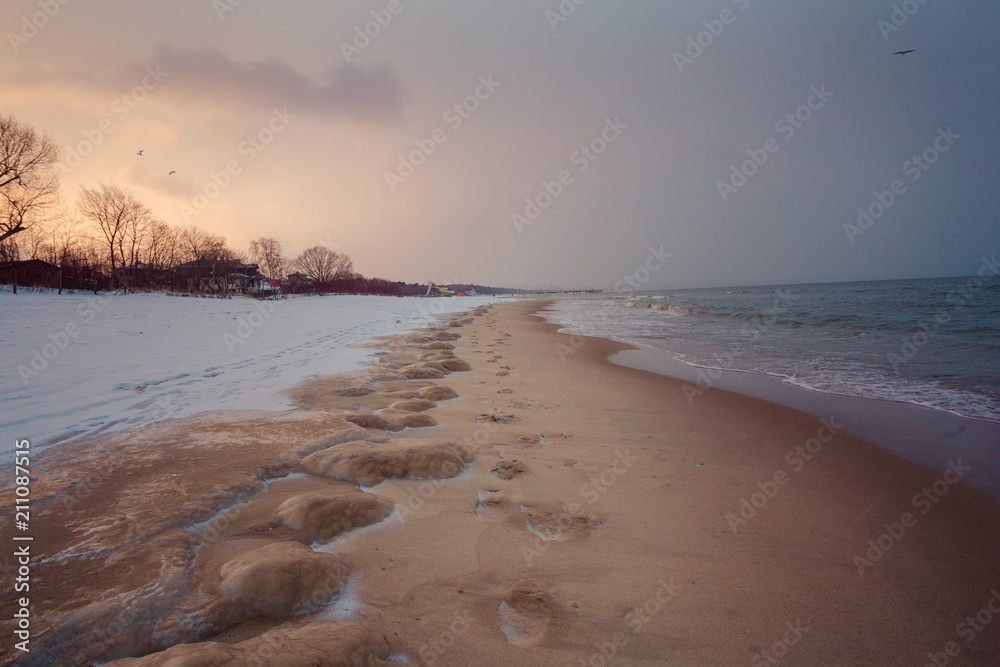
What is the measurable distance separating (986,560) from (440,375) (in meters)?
6.07

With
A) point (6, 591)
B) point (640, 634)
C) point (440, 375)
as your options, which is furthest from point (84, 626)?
point (440, 375)

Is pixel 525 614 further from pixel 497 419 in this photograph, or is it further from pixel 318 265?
pixel 318 265

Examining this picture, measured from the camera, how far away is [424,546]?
2.35 metres

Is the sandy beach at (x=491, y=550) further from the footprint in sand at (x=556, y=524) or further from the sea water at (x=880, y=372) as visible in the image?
the sea water at (x=880, y=372)

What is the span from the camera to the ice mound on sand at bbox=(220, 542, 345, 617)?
1.76 m

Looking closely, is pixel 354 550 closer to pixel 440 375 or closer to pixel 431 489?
pixel 431 489

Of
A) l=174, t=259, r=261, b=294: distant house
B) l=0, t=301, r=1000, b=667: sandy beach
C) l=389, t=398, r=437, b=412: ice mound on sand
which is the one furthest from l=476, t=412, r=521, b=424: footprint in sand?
l=174, t=259, r=261, b=294: distant house

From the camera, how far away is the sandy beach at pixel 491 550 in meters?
1.68

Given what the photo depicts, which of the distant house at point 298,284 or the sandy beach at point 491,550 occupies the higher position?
the distant house at point 298,284

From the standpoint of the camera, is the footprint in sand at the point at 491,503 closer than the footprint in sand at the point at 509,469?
Yes

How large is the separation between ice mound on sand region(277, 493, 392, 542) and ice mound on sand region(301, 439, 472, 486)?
446 mm

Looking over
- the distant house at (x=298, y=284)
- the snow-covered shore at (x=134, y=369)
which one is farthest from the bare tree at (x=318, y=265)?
the snow-covered shore at (x=134, y=369)

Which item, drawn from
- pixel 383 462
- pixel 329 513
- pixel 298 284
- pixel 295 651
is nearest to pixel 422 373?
pixel 383 462

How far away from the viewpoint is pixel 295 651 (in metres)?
1.41
